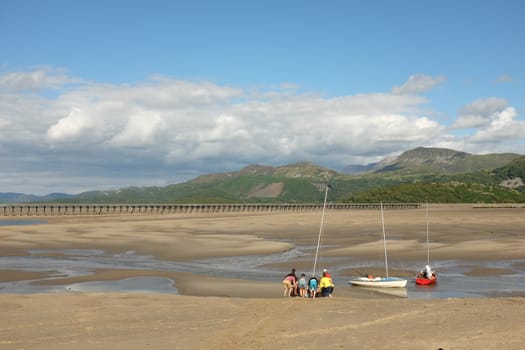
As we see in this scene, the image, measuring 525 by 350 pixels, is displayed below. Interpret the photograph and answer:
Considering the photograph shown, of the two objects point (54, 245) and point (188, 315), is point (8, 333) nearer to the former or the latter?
point (188, 315)

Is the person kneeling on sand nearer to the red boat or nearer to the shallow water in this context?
the shallow water

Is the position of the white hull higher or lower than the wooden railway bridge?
lower

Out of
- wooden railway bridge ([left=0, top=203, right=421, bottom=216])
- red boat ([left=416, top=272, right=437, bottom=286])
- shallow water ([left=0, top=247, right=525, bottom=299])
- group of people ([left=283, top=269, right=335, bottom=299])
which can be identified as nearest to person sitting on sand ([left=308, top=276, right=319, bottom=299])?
group of people ([left=283, top=269, right=335, bottom=299])

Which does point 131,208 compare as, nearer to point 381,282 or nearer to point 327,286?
point 381,282

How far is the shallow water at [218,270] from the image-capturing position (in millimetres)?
32406

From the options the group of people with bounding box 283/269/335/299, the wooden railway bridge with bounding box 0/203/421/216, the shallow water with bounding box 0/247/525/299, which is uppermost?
the wooden railway bridge with bounding box 0/203/421/216

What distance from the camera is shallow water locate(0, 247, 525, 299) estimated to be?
32.4 metres

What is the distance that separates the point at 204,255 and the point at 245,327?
32.9 metres

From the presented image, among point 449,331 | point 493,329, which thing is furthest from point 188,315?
point 493,329

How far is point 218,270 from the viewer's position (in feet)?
138

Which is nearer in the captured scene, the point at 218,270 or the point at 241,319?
the point at 241,319

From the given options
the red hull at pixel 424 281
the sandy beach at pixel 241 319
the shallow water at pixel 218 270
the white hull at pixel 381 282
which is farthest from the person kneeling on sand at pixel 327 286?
the red hull at pixel 424 281

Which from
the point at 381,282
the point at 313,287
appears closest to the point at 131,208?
the point at 381,282

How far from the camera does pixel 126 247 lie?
60750 mm
